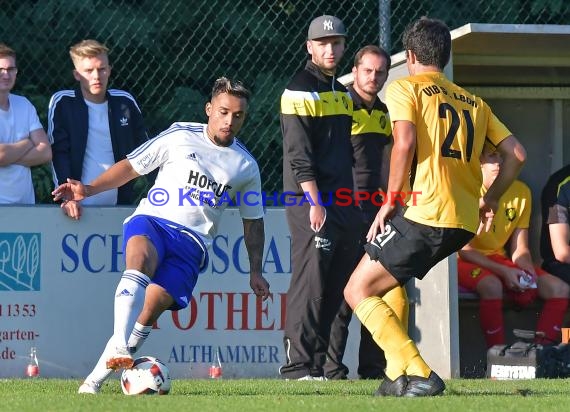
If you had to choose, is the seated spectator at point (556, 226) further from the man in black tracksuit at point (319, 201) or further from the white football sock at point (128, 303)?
the white football sock at point (128, 303)

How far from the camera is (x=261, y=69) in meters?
12.1

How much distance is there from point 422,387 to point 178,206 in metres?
1.95

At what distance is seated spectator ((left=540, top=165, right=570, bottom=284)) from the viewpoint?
1101 centimetres

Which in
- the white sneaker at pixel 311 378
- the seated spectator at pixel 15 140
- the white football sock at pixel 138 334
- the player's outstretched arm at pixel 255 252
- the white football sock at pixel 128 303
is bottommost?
the white sneaker at pixel 311 378

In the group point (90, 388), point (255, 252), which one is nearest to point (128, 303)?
point (90, 388)

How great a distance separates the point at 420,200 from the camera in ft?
23.6

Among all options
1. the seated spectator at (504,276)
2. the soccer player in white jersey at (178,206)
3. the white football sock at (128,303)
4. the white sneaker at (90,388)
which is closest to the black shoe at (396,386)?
the soccer player in white jersey at (178,206)

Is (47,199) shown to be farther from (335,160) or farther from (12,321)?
(335,160)

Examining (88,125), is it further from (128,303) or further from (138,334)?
(128,303)

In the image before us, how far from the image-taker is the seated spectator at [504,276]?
10719 mm

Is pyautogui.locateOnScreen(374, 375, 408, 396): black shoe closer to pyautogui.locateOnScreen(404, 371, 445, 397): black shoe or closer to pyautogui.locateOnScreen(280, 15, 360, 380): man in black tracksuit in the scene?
pyautogui.locateOnScreen(404, 371, 445, 397): black shoe

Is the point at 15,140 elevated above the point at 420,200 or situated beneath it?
elevated above

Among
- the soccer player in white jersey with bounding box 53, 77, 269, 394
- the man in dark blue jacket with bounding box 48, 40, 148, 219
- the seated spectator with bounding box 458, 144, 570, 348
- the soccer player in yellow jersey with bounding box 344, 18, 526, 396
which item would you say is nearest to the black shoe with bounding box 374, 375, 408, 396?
the soccer player in yellow jersey with bounding box 344, 18, 526, 396

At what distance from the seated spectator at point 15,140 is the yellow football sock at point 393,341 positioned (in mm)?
3624
